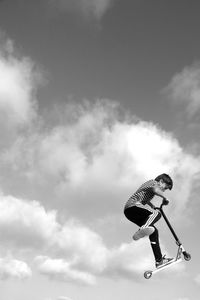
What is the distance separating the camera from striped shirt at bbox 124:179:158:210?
1423 centimetres

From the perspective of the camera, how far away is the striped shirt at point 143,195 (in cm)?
1423

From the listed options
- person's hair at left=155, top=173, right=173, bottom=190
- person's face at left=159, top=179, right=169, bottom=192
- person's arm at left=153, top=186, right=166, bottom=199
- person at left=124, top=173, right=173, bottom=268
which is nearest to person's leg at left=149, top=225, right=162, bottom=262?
person at left=124, top=173, right=173, bottom=268

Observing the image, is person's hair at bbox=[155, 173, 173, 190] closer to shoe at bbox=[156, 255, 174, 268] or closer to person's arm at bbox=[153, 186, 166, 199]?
person's arm at bbox=[153, 186, 166, 199]

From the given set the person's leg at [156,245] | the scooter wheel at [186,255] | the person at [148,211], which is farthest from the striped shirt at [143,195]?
the scooter wheel at [186,255]

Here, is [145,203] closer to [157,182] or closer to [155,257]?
[157,182]

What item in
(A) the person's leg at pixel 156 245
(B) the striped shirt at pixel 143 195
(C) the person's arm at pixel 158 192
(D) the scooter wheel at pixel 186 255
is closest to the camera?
(C) the person's arm at pixel 158 192

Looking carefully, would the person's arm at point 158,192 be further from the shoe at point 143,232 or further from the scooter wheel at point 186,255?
the scooter wheel at point 186,255

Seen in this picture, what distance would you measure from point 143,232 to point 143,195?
1426 millimetres

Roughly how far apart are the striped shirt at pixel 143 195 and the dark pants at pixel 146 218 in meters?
0.18

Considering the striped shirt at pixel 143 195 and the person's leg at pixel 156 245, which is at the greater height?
the striped shirt at pixel 143 195

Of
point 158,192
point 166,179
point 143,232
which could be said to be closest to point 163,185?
point 166,179

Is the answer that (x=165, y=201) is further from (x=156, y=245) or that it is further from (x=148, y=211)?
(x=156, y=245)

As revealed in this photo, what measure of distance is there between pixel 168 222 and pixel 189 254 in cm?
157

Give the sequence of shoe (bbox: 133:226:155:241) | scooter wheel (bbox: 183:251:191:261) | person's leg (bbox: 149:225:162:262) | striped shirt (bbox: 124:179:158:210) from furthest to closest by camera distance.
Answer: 1. scooter wheel (bbox: 183:251:191:261)
2. person's leg (bbox: 149:225:162:262)
3. striped shirt (bbox: 124:179:158:210)
4. shoe (bbox: 133:226:155:241)
